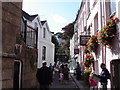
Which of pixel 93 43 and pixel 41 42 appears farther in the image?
pixel 41 42

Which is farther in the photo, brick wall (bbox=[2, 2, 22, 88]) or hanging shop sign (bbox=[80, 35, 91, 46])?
hanging shop sign (bbox=[80, 35, 91, 46])

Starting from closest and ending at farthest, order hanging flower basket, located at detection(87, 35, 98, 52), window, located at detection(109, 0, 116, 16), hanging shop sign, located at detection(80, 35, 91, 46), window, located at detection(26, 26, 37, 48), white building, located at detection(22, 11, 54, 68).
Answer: window, located at detection(109, 0, 116, 16) → window, located at detection(26, 26, 37, 48) → hanging flower basket, located at detection(87, 35, 98, 52) → hanging shop sign, located at detection(80, 35, 91, 46) → white building, located at detection(22, 11, 54, 68)

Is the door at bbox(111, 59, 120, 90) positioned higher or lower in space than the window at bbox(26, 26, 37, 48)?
lower

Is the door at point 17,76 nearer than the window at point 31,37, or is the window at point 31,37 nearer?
the door at point 17,76

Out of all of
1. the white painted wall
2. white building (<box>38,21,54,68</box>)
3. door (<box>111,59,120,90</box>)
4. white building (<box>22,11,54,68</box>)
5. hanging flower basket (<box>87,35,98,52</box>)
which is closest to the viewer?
door (<box>111,59,120,90</box>)

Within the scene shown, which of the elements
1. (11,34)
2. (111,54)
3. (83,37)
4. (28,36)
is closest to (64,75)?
(83,37)

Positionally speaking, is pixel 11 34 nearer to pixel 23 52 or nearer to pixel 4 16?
pixel 4 16

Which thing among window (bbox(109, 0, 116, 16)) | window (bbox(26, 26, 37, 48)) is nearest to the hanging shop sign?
window (bbox(26, 26, 37, 48))

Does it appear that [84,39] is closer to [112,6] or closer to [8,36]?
[112,6]

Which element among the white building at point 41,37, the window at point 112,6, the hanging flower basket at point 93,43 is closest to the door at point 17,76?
the hanging flower basket at point 93,43

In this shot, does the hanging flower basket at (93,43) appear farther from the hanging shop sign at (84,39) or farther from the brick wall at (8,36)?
the brick wall at (8,36)

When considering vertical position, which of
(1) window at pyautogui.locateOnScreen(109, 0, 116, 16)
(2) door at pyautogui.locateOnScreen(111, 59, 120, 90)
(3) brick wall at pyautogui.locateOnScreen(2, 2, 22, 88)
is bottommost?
(2) door at pyautogui.locateOnScreen(111, 59, 120, 90)

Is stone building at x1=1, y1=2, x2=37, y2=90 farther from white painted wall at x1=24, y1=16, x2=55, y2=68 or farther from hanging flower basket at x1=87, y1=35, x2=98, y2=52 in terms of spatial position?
white painted wall at x1=24, y1=16, x2=55, y2=68

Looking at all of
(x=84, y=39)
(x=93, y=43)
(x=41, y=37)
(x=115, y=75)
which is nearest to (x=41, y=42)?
(x=41, y=37)
